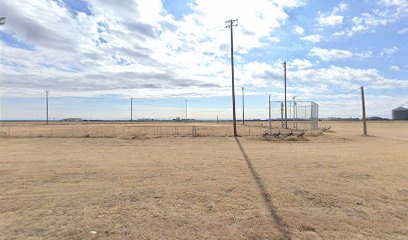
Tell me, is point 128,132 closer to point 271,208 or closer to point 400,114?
point 271,208

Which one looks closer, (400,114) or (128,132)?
(128,132)

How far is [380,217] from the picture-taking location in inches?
300

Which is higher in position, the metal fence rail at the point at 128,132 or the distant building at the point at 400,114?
the distant building at the point at 400,114

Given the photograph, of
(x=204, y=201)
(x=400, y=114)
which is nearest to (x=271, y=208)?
(x=204, y=201)

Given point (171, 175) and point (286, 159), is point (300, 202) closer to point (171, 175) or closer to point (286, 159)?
point (171, 175)

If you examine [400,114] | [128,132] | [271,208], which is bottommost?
[271,208]

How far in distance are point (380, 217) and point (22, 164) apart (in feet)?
43.8

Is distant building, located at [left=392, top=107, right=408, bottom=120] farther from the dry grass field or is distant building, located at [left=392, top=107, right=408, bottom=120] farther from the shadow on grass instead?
the shadow on grass

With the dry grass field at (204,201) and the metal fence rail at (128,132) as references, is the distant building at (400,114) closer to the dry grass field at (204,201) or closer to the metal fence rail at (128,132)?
the metal fence rail at (128,132)

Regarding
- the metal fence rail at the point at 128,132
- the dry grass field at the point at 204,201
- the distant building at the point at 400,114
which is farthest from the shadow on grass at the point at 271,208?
the distant building at the point at 400,114

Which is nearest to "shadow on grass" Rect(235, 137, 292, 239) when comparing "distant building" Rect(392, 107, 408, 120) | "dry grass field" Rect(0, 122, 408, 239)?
"dry grass field" Rect(0, 122, 408, 239)

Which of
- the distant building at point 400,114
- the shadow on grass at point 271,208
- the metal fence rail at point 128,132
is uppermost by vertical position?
the distant building at point 400,114

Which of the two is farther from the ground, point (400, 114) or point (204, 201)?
point (400, 114)

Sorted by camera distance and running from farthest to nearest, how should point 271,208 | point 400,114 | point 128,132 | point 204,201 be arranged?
point 400,114, point 128,132, point 204,201, point 271,208
